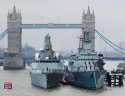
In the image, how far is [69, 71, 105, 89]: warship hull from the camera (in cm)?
8194

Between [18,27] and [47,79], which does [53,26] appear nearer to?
[18,27]

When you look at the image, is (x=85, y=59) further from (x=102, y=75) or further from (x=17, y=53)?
(x=17, y=53)

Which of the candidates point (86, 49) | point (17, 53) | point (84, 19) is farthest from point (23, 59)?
point (86, 49)

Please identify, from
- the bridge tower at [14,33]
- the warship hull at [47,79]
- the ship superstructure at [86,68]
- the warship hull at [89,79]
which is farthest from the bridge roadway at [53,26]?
the warship hull at [47,79]

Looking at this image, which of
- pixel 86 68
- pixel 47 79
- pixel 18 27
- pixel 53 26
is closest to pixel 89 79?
pixel 86 68

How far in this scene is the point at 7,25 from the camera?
608ft

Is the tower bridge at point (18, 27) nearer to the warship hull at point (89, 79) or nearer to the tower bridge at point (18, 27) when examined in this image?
the tower bridge at point (18, 27)

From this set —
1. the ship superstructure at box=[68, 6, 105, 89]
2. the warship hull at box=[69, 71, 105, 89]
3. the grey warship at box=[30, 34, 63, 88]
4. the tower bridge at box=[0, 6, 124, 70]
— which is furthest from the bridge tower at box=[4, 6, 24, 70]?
the warship hull at box=[69, 71, 105, 89]

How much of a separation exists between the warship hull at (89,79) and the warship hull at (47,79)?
8.07ft

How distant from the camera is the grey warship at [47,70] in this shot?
3201 inches

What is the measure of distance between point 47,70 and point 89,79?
528cm

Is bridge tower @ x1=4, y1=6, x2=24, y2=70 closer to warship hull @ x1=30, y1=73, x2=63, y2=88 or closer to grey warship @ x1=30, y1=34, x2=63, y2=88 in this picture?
grey warship @ x1=30, y1=34, x2=63, y2=88

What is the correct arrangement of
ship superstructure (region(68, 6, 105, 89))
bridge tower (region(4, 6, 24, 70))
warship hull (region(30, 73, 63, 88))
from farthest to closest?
bridge tower (region(4, 6, 24, 70)) → ship superstructure (region(68, 6, 105, 89)) → warship hull (region(30, 73, 63, 88))

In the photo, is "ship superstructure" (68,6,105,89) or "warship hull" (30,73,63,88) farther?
"ship superstructure" (68,6,105,89)
